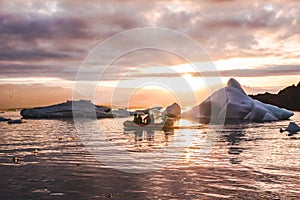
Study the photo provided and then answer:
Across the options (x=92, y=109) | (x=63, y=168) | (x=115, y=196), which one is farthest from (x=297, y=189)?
(x=92, y=109)

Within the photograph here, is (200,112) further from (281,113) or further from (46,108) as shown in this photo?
(46,108)

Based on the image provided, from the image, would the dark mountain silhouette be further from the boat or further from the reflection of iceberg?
the boat

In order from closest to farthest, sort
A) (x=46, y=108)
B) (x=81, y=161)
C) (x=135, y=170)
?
(x=135, y=170), (x=81, y=161), (x=46, y=108)

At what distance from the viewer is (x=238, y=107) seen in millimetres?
81188

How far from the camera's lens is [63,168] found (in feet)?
77.2

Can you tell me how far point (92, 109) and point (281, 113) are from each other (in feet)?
201

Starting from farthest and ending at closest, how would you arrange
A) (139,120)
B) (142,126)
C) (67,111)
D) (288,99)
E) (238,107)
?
(288,99)
(67,111)
(238,107)
(142,126)
(139,120)

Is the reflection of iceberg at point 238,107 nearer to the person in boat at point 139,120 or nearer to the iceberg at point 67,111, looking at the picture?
the person in boat at point 139,120

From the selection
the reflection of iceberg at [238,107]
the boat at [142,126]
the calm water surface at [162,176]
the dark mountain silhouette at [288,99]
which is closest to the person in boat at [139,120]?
the boat at [142,126]

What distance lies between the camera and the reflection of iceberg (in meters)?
79.2

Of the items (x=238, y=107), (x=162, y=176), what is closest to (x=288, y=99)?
(x=238, y=107)

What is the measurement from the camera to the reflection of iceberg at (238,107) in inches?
3120

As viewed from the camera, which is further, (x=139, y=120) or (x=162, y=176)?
(x=139, y=120)

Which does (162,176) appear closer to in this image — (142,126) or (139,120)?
(139,120)
